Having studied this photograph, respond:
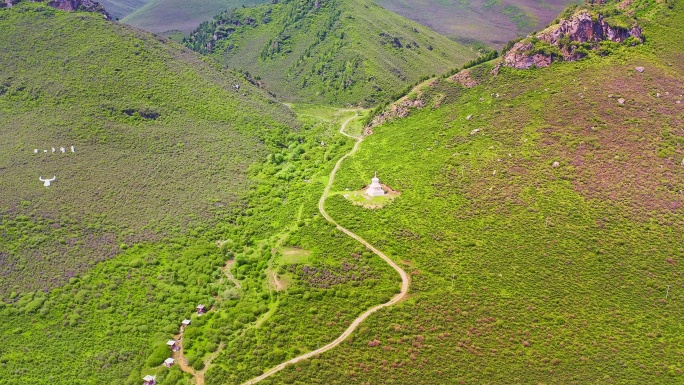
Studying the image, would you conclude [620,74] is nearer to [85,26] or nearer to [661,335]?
[661,335]

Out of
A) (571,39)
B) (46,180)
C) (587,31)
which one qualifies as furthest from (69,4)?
(587,31)

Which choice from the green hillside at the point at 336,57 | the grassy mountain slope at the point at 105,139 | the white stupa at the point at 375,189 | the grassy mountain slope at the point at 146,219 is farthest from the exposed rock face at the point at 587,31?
the green hillside at the point at 336,57

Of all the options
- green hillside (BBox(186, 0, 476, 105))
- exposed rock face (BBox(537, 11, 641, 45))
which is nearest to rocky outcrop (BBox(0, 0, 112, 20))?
green hillside (BBox(186, 0, 476, 105))

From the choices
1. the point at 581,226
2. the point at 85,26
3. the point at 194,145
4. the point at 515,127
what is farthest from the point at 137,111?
the point at 581,226

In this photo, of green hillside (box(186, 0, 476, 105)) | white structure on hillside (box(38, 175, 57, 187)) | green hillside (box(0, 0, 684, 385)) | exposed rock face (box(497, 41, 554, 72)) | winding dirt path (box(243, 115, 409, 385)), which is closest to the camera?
winding dirt path (box(243, 115, 409, 385))

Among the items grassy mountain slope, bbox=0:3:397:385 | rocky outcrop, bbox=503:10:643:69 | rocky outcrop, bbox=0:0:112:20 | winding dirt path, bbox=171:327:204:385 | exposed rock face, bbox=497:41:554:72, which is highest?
rocky outcrop, bbox=503:10:643:69

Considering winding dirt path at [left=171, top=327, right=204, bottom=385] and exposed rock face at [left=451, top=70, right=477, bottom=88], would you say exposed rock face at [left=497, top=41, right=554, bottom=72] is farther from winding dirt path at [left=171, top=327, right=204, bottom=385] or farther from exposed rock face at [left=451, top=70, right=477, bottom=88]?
winding dirt path at [left=171, top=327, right=204, bottom=385]
